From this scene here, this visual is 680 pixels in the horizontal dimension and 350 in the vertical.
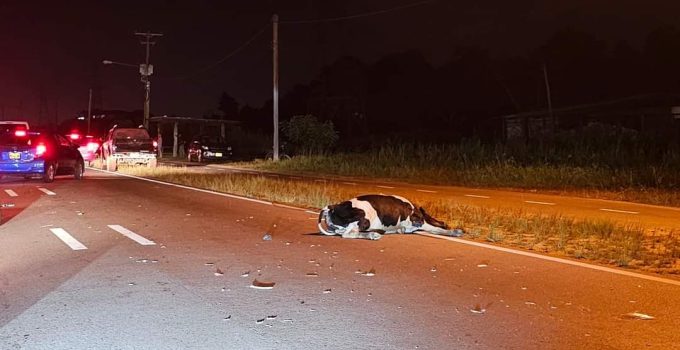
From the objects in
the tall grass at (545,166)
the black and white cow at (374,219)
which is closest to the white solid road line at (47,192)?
the black and white cow at (374,219)

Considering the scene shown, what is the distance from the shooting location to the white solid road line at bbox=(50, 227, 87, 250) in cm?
966

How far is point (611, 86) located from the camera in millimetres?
57156

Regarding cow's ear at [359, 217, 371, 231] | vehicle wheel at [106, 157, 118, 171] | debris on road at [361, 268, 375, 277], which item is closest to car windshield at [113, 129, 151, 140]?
vehicle wheel at [106, 157, 118, 171]

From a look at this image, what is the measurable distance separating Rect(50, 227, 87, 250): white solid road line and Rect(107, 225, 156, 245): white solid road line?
775 mm

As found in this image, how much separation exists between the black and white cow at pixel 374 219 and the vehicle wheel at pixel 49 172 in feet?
43.9

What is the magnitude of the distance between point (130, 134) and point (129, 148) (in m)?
0.91

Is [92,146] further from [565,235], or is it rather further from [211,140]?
[565,235]

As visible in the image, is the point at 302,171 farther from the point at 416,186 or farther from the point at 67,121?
the point at 67,121

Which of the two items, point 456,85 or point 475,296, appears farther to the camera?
point 456,85

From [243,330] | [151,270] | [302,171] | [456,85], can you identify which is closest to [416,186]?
[302,171]

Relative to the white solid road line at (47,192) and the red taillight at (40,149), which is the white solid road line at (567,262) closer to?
the white solid road line at (47,192)

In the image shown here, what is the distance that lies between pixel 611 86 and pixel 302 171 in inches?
1461

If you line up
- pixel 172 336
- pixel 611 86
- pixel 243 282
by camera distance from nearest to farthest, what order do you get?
pixel 172 336 < pixel 243 282 < pixel 611 86

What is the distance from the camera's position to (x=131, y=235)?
10.7 m
